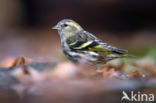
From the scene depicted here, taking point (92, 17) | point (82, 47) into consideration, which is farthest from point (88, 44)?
point (92, 17)

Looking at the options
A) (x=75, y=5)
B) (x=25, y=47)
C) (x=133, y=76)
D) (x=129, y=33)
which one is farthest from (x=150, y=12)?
(x=133, y=76)

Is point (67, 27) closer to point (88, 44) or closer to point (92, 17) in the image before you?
point (88, 44)

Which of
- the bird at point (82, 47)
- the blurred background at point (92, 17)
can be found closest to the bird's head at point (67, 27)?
the bird at point (82, 47)

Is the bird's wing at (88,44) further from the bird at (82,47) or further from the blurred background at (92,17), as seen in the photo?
the blurred background at (92,17)

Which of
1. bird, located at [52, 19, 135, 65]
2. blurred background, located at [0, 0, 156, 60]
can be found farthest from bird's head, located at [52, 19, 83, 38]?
blurred background, located at [0, 0, 156, 60]

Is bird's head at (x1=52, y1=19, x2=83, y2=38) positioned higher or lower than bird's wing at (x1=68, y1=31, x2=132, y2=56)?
higher

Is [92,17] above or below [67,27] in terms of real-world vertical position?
above

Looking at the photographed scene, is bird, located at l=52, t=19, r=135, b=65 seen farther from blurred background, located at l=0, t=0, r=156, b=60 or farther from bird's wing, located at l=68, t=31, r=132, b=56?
blurred background, located at l=0, t=0, r=156, b=60

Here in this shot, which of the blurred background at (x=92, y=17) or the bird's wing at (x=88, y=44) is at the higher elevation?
the blurred background at (x=92, y=17)
